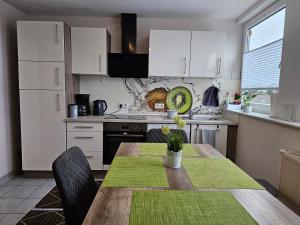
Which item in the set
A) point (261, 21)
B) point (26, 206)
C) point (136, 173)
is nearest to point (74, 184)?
point (136, 173)

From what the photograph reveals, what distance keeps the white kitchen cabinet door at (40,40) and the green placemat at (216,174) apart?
2369 millimetres

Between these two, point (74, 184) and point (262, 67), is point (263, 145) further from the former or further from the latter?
point (74, 184)

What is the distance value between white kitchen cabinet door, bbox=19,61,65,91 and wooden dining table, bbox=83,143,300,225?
2282 mm

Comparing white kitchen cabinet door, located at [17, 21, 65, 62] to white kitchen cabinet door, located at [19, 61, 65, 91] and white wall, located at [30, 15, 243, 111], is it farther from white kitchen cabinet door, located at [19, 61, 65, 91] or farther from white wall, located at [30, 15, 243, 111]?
white wall, located at [30, 15, 243, 111]

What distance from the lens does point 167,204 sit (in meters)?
1.03

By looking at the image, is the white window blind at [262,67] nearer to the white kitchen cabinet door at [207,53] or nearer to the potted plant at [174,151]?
the white kitchen cabinet door at [207,53]

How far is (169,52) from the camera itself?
3275 mm

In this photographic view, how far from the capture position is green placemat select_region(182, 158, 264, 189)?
4.11 feet

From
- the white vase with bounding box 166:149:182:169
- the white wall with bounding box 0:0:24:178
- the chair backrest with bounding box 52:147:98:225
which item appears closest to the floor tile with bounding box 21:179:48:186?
the white wall with bounding box 0:0:24:178

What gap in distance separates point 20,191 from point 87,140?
101cm

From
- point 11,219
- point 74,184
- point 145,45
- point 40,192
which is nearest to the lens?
point 74,184

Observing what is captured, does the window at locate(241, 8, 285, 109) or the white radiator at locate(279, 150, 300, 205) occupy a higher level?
the window at locate(241, 8, 285, 109)

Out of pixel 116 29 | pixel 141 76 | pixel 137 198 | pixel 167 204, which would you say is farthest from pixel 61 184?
pixel 116 29

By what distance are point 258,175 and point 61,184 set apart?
224cm
